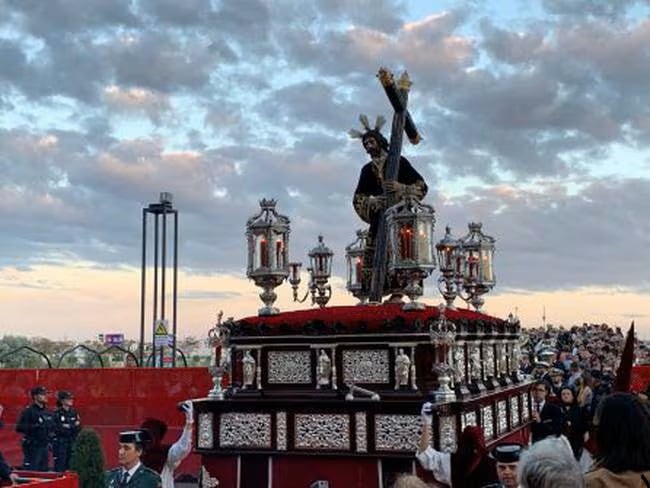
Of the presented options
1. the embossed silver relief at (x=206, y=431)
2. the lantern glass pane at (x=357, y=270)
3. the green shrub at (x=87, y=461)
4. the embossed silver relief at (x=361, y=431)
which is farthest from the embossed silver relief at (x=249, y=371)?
the lantern glass pane at (x=357, y=270)

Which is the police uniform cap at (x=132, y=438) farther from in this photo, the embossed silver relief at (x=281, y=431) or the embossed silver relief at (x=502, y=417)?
the embossed silver relief at (x=502, y=417)

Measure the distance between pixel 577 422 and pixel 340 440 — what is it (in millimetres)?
2881

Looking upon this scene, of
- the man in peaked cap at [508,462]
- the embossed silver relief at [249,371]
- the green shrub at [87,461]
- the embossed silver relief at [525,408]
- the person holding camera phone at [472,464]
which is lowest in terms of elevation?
the green shrub at [87,461]

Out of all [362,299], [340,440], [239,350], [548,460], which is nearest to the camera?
[548,460]

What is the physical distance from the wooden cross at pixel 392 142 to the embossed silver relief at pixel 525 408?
11.3 ft

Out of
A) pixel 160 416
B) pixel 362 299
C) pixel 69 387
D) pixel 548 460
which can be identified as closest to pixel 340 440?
pixel 362 299

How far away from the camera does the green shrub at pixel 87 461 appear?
1229 centimetres

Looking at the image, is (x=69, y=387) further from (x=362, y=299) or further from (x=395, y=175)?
(x=395, y=175)

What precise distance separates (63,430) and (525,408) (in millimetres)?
8463

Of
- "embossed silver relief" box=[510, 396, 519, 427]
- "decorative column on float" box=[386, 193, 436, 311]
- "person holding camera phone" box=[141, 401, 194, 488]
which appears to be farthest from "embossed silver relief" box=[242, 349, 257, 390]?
"embossed silver relief" box=[510, 396, 519, 427]

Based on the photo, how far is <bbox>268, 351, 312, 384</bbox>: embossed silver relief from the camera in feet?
34.5

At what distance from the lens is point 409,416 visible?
9.60 m

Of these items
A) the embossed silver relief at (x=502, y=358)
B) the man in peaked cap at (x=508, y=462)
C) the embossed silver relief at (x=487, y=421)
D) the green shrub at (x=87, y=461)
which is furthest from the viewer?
the embossed silver relief at (x=502, y=358)

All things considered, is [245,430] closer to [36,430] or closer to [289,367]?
[289,367]
